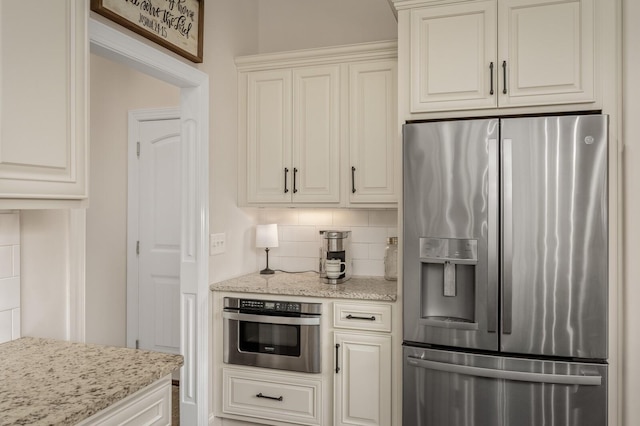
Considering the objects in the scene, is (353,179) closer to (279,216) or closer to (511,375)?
(279,216)

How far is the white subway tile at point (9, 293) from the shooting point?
1722 millimetres

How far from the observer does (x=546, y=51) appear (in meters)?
2.31

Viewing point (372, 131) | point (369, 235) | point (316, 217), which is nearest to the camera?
point (372, 131)

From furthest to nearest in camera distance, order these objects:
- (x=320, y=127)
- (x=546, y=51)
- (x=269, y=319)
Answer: (x=320, y=127), (x=269, y=319), (x=546, y=51)

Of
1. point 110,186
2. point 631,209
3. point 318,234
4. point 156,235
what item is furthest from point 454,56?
point 110,186

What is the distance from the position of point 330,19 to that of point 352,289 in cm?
189

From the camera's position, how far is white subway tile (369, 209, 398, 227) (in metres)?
3.22

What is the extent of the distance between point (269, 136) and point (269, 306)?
3.60 feet

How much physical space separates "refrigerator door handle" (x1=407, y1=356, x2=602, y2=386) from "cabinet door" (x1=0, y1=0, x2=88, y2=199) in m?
1.71

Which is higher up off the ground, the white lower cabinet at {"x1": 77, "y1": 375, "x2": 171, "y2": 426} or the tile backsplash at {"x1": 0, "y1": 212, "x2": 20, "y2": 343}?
the tile backsplash at {"x1": 0, "y1": 212, "x2": 20, "y2": 343}

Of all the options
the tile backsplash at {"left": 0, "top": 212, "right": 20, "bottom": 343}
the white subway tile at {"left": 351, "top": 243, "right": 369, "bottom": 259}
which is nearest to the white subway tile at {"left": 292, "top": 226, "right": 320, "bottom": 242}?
the white subway tile at {"left": 351, "top": 243, "right": 369, "bottom": 259}

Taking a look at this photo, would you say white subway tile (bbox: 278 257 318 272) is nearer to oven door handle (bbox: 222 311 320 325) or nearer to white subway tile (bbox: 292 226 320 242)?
white subway tile (bbox: 292 226 320 242)

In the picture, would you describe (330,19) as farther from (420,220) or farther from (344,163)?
(420,220)

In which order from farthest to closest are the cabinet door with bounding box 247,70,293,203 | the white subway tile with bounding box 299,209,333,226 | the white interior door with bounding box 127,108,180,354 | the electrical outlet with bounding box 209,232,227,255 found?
the white interior door with bounding box 127,108,180,354 < the white subway tile with bounding box 299,209,333,226 < the cabinet door with bounding box 247,70,293,203 < the electrical outlet with bounding box 209,232,227,255
